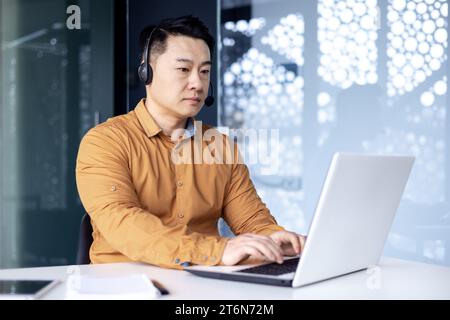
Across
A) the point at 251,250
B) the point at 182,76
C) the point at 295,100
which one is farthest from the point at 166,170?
the point at 295,100

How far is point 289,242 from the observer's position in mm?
1867

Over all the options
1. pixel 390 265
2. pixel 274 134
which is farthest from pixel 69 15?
pixel 390 265

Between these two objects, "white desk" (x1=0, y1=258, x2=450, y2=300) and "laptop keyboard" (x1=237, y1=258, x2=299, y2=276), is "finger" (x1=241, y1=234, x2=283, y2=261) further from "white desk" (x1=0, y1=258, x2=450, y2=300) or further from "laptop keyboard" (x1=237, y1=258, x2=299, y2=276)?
"white desk" (x1=0, y1=258, x2=450, y2=300)

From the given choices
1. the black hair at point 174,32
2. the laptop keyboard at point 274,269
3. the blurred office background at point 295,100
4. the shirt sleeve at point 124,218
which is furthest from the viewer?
the blurred office background at point 295,100

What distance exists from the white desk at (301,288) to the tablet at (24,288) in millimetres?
18

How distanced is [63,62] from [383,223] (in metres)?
2.72

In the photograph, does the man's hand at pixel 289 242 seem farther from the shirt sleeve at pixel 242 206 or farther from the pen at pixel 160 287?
the pen at pixel 160 287

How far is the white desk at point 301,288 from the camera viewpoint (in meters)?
1.37

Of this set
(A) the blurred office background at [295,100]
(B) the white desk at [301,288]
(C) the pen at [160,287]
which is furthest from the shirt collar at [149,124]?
(A) the blurred office background at [295,100]

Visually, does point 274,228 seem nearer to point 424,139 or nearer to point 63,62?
point 424,139

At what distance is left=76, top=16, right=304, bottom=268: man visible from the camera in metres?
1.89

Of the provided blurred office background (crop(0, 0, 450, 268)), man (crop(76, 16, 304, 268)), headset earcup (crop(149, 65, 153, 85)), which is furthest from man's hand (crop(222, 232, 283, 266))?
blurred office background (crop(0, 0, 450, 268))

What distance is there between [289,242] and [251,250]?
304 millimetres

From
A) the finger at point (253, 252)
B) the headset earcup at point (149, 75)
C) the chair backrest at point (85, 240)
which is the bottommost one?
the chair backrest at point (85, 240)
